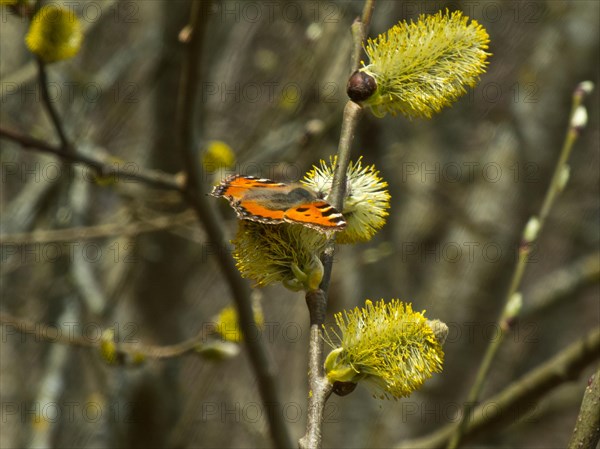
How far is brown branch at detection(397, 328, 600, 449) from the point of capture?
1.54 meters

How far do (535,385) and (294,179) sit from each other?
110cm

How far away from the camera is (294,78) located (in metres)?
3.07

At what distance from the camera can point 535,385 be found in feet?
5.43

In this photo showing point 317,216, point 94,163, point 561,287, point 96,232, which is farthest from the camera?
point 561,287

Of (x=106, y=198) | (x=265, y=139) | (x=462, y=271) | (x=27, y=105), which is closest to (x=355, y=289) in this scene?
(x=462, y=271)

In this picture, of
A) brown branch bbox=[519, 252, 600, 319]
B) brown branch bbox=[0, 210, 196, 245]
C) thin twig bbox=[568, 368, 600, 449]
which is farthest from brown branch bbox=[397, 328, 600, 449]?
brown branch bbox=[519, 252, 600, 319]

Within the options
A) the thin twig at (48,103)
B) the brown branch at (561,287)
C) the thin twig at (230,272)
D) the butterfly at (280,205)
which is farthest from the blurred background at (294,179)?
the butterfly at (280,205)

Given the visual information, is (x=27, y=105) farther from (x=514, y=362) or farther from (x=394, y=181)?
(x=514, y=362)

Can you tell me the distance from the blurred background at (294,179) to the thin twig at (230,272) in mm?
440

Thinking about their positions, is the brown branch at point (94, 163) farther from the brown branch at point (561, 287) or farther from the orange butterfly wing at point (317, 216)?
the brown branch at point (561, 287)

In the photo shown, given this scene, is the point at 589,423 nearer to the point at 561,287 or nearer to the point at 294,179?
the point at 294,179

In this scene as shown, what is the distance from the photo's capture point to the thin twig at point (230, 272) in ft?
5.46

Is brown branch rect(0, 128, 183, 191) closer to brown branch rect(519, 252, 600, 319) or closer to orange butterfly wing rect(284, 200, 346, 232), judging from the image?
orange butterfly wing rect(284, 200, 346, 232)

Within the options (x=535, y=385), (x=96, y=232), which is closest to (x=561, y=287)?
(x=535, y=385)
